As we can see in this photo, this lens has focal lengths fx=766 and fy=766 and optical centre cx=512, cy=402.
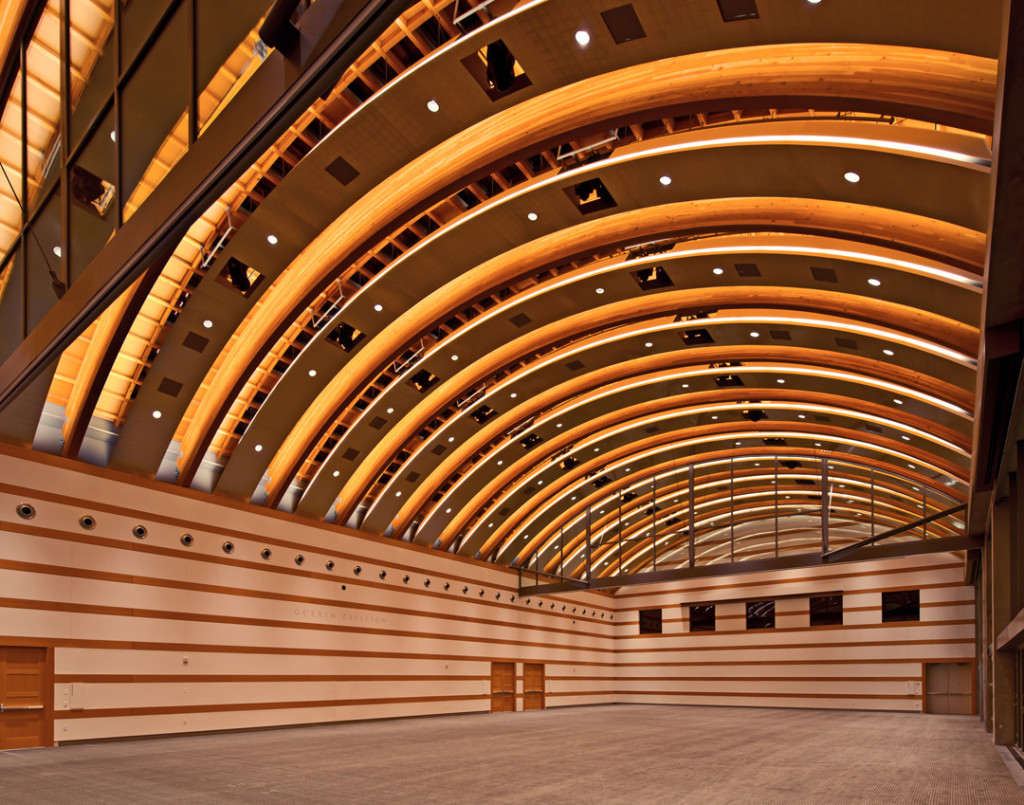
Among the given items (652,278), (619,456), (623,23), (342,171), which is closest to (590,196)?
(652,278)

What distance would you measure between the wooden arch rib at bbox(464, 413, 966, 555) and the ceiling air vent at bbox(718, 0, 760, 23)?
19183 millimetres

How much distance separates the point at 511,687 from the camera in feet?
116

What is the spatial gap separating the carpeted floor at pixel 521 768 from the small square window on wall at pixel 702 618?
1981cm

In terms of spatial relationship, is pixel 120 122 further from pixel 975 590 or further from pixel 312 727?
pixel 975 590

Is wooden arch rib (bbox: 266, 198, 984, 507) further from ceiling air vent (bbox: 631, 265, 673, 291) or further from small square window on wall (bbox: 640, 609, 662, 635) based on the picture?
small square window on wall (bbox: 640, 609, 662, 635)

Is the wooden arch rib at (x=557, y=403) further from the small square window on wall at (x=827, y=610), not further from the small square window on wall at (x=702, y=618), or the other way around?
the small square window on wall at (x=702, y=618)

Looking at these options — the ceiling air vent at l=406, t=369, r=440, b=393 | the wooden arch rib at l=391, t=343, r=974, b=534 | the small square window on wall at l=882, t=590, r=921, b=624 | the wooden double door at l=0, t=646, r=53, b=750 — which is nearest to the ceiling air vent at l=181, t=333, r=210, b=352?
the ceiling air vent at l=406, t=369, r=440, b=393

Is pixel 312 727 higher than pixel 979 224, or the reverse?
pixel 979 224

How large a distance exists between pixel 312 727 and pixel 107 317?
44.0 ft

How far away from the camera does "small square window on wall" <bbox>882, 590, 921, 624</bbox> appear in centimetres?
3550

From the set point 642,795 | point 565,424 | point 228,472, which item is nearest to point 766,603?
point 565,424

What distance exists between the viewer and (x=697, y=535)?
43.8m

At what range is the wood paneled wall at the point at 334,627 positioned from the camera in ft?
59.5

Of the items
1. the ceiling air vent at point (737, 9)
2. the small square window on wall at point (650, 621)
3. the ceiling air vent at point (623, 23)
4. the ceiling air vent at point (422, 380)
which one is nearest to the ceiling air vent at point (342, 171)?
the ceiling air vent at point (623, 23)
